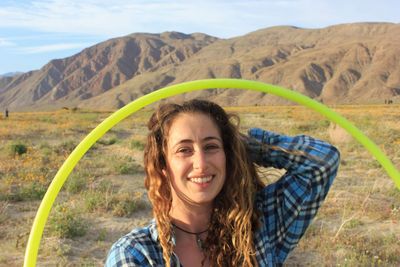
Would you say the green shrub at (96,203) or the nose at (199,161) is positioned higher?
the nose at (199,161)

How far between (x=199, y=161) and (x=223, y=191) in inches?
12.4

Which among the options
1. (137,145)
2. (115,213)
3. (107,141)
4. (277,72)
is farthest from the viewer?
(277,72)

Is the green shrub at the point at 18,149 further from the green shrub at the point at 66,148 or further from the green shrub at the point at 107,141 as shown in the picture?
the green shrub at the point at 107,141

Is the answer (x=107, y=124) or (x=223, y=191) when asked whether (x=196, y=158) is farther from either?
(x=107, y=124)

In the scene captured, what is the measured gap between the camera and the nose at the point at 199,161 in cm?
245

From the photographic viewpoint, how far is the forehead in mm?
2539

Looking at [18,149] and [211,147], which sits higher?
[211,147]

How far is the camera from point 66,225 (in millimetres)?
6801

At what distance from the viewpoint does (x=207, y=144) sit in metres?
2.55

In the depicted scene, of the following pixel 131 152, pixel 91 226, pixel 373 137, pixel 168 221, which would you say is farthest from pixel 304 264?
pixel 373 137

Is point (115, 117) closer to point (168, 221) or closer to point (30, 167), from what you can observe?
point (168, 221)

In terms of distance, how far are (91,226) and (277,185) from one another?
5098mm

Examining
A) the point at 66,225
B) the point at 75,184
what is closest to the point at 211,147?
the point at 66,225

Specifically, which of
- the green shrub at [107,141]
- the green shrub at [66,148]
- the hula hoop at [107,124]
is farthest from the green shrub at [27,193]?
the green shrub at [107,141]
